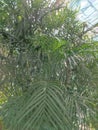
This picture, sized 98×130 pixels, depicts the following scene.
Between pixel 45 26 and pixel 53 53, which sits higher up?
pixel 45 26

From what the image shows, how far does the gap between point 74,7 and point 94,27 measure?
0.37 m

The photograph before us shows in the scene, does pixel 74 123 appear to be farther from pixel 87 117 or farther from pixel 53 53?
pixel 53 53

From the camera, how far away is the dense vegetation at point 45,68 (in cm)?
218

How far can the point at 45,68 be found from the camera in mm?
2521

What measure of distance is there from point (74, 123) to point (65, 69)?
1.35ft

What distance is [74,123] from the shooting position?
243 centimetres

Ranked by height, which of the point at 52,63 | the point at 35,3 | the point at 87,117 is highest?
the point at 35,3

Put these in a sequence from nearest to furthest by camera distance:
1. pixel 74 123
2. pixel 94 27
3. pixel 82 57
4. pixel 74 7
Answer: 1. pixel 74 123
2. pixel 82 57
3. pixel 94 27
4. pixel 74 7

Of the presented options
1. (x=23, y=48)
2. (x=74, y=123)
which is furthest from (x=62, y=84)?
(x=23, y=48)

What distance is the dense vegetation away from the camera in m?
2.18

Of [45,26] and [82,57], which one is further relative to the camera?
[45,26]

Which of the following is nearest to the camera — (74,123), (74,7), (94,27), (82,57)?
(74,123)

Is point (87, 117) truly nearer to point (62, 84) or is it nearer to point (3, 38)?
Result: point (62, 84)

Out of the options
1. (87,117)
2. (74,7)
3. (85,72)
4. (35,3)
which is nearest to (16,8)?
(35,3)
